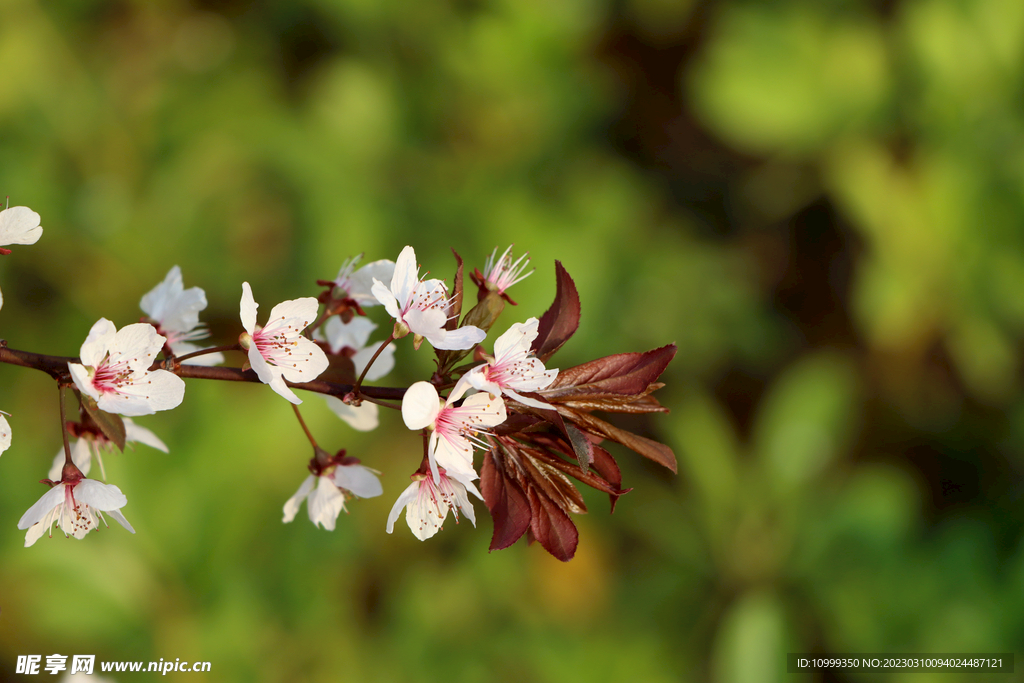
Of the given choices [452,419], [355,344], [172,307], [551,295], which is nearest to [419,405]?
[452,419]

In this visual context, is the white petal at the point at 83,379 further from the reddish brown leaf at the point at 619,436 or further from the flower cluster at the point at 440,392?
the reddish brown leaf at the point at 619,436

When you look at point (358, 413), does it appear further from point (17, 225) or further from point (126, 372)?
point (17, 225)

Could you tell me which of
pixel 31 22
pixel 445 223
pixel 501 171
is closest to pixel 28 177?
pixel 31 22

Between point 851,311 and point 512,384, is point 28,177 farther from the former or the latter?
point 851,311

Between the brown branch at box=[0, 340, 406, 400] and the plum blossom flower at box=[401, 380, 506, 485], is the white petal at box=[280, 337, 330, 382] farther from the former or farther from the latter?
the plum blossom flower at box=[401, 380, 506, 485]

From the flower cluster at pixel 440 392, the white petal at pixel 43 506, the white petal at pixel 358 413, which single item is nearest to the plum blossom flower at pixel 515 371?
the flower cluster at pixel 440 392

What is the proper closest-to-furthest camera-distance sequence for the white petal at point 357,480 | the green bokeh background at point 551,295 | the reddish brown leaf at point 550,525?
the reddish brown leaf at point 550,525, the white petal at point 357,480, the green bokeh background at point 551,295
